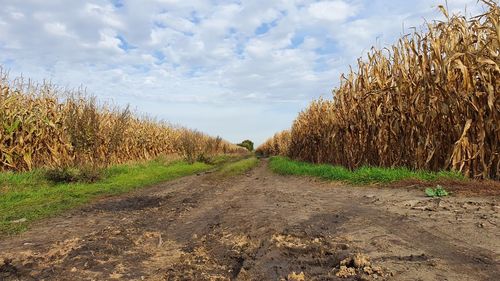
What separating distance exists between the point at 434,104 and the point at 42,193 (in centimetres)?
1044

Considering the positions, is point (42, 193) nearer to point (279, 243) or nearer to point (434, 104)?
point (279, 243)

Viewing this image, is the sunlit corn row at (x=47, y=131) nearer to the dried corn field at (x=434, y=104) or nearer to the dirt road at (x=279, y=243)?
the dirt road at (x=279, y=243)

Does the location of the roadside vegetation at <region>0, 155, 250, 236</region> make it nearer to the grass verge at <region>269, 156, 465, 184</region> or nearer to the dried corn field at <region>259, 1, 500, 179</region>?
the grass verge at <region>269, 156, 465, 184</region>

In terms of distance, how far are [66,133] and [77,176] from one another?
3106mm

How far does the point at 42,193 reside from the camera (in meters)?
10.2

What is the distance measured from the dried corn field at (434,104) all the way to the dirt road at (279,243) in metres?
1.84

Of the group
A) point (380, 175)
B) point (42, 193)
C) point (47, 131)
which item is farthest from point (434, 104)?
point (47, 131)

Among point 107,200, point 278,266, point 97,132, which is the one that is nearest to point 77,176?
point 97,132

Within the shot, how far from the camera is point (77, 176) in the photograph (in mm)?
12695

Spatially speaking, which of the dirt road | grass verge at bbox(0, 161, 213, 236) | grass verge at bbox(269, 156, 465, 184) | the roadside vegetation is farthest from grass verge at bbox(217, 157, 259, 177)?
the dirt road

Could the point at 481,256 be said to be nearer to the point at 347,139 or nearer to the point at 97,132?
the point at 347,139

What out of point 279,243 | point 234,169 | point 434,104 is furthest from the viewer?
point 234,169

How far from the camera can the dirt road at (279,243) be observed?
143 inches

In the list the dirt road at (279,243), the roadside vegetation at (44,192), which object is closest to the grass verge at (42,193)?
the roadside vegetation at (44,192)
